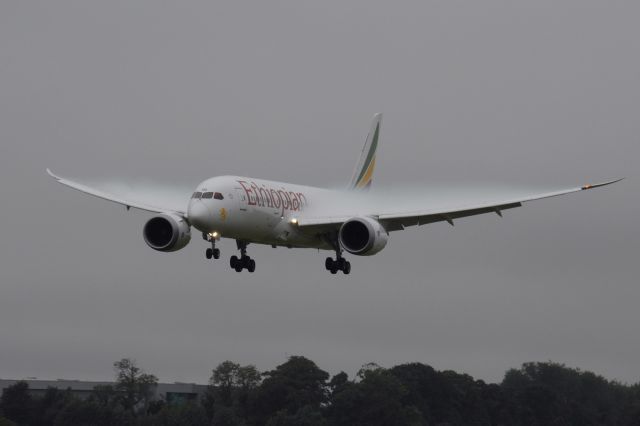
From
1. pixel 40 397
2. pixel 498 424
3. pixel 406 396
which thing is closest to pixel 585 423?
pixel 498 424

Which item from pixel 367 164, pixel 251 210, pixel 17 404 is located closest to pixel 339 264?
pixel 251 210

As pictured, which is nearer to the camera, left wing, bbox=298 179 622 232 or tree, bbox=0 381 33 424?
left wing, bbox=298 179 622 232

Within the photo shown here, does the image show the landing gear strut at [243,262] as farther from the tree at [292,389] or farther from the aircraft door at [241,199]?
the tree at [292,389]

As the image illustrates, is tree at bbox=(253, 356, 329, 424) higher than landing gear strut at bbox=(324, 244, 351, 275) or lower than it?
higher

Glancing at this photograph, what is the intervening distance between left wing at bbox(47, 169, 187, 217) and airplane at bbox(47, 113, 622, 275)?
0.17 ft

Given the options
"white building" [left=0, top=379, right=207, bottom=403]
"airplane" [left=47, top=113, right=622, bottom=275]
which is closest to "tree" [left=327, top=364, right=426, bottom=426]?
"white building" [left=0, top=379, right=207, bottom=403]

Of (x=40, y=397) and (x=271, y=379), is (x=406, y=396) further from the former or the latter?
(x=40, y=397)

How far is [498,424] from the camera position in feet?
406

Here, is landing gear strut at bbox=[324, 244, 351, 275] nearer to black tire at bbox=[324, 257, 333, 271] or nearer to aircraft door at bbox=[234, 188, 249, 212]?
black tire at bbox=[324, 257, 333, 271]

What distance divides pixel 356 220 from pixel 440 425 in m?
55.6

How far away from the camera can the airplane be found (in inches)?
2522

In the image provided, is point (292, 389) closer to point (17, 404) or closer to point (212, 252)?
point (17, 404)

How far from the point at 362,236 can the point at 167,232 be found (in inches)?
385

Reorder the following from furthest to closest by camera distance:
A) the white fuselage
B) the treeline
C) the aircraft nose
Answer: the treeline
the white fuselage
the aircraft nose
